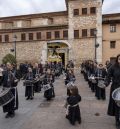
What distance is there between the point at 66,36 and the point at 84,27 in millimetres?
3168

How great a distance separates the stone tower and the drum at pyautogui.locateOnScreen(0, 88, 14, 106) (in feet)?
130

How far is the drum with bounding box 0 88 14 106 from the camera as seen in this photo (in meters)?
9.79

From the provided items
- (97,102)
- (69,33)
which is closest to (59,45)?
(69,33)

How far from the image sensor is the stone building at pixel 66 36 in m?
50.0

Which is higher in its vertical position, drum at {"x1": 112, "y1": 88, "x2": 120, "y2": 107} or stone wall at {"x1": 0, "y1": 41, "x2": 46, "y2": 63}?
stone wall at {"x1": 0, "y1": 41, "x2": 46, "y2": 63}

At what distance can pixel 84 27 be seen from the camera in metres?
50.3

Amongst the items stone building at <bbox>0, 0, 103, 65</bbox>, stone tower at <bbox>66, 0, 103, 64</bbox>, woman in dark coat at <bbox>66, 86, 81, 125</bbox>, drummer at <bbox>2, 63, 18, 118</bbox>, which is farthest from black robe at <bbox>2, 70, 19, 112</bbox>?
stone tower at <bbox>66, 0, 103, 64</bbox>

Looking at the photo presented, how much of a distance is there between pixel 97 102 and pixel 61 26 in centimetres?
3827

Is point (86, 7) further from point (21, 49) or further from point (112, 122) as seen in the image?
point (112, 122)

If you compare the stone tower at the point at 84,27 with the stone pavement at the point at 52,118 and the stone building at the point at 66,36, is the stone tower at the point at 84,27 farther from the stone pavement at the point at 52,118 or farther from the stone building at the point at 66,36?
the stone pavement at the point at 52,118

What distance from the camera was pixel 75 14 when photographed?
51250 mm

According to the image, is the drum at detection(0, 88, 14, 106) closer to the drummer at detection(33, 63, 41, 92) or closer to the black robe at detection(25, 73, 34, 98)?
the black robe at detection(25, 73, 34, 98)

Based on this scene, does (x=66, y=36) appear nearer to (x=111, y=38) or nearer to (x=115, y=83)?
(x=111, y=38)

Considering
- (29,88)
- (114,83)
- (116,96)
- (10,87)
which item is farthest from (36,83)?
(116,96)
